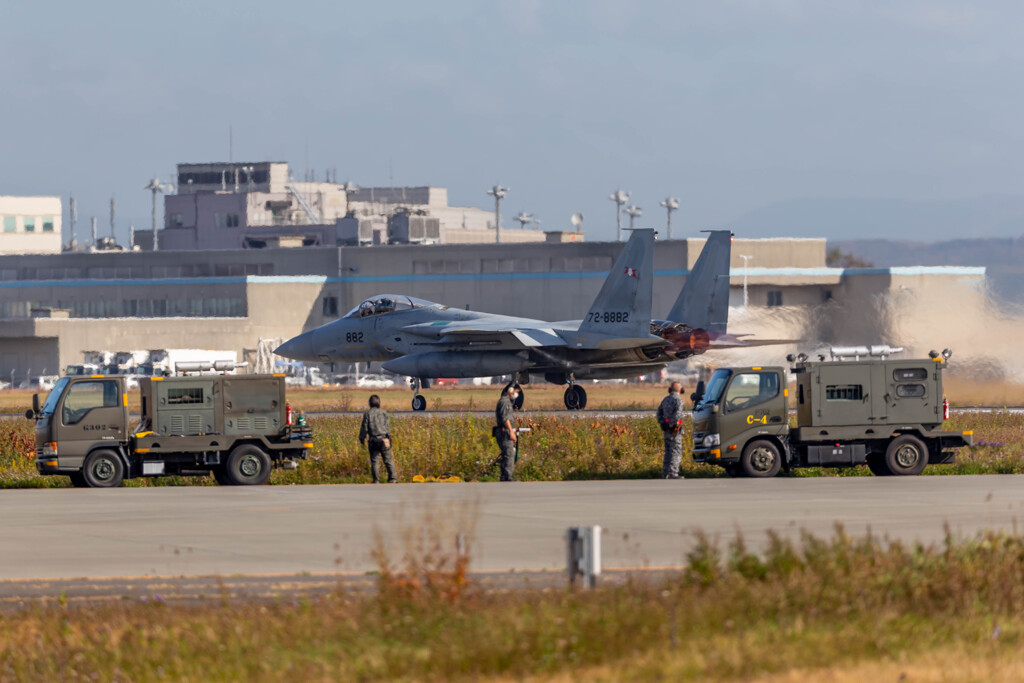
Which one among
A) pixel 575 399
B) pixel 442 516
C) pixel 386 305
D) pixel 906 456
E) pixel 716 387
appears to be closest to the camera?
pixel 442 516

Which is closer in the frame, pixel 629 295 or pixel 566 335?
pixel 629 295

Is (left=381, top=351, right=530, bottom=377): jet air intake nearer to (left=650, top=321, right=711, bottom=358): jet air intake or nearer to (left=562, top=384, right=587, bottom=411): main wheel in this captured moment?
(left=562, top=384, right=587, bottom=411): main wheel

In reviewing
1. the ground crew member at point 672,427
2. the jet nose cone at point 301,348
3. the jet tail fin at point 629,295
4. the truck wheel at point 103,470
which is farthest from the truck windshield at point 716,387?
the jet nose cone at point 301,348

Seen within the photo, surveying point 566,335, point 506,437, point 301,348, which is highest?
point 566,335

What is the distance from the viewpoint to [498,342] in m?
47.6

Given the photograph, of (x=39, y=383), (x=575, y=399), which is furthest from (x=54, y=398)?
(x=39, y=383)

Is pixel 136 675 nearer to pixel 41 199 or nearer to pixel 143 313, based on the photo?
pixel 143 313

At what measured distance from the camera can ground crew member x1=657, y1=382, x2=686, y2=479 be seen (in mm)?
23141

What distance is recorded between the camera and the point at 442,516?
1365cm

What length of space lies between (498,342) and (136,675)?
38.6 meters

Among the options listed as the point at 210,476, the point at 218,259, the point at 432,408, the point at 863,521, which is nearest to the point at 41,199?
the point at 218,259

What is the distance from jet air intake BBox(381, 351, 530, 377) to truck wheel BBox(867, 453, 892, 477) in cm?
2450

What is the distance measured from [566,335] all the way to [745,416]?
24072mm

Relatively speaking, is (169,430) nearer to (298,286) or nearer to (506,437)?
(506,437)
